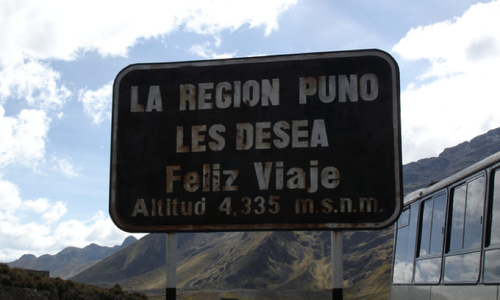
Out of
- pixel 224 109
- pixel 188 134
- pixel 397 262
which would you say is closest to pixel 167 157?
pixel 188 134

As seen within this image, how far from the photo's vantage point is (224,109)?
310 inches

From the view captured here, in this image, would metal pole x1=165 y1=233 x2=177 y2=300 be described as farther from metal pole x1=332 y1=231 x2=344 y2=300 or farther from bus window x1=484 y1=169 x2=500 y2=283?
bus window x1=484 y1=169 x2=500 y2=283

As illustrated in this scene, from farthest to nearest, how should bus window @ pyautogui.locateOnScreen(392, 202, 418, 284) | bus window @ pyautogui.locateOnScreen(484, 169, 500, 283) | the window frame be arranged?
bus window @ pyautogui.locateOnScreen(392, 202, 418, 284), the window frame, bus window @ pyautogui.locateOnScreen(484, 169, 500, 283)

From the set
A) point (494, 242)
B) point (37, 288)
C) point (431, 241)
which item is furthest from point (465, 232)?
point (37, 288)

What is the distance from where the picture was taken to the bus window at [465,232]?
9477 millimetres

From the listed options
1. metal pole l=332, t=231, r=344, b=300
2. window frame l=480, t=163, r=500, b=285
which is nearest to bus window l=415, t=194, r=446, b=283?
window frame l=480, t=163, r=500, b=285

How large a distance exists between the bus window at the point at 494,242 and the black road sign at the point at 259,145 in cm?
237

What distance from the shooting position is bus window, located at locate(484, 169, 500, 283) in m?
8.53

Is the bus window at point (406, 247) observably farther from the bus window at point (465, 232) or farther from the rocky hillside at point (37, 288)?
the rocky hillside at point (37, 288)

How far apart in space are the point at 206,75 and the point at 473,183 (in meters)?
5.21

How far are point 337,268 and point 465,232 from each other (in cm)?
377

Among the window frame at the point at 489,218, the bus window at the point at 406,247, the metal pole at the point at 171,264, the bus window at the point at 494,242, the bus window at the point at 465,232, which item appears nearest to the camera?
the metal pole at the point at 171,264

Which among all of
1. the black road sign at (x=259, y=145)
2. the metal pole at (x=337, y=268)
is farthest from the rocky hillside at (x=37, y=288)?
the metal pole at (x=337, y=268)

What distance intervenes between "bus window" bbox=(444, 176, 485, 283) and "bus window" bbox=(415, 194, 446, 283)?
1.79ft
